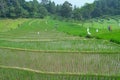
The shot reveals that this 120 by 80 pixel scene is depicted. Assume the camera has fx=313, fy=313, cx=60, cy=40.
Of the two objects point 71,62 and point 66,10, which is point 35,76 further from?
point 66,10

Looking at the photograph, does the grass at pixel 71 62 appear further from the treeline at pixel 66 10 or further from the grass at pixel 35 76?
the treeline at pixel 66 10

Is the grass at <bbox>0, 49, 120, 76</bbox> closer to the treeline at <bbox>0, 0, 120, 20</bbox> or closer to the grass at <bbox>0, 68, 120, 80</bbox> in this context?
the grass at <bbox>0, 68, 120, 80</bbox>

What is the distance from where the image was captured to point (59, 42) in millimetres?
11578

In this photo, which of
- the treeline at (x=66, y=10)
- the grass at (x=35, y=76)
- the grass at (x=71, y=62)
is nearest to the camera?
the grass at (x=35, y=76)

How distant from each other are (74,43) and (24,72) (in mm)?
5269

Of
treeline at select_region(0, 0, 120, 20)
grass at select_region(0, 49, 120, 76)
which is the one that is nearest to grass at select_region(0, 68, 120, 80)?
grass at select_region(0, 49, 120, 76)

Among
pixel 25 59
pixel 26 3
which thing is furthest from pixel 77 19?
pixel 25 59

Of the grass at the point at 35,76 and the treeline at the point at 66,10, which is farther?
the treeline at the point at 66,10

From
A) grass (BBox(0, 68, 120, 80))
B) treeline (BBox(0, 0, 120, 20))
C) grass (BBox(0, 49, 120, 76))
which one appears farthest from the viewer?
treeline (BBox(0, 0, 120, 20))

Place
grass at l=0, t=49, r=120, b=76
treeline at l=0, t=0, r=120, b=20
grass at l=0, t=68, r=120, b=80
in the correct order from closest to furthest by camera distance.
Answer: grass at l=0, t=68, r=120, b=80
grass at l=0, t=49, r=120, b=76
treeline at l=0, t=0, r=120, b=20

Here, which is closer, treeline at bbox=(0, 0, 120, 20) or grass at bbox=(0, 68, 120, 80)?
grass at bbox=(0, 68, 120, 80)

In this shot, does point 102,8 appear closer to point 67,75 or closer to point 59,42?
point 59,42

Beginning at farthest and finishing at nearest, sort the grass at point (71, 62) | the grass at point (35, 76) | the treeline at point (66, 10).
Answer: the treeline at point (66, 10), the grass at point (71, 62), the grass at point (35, 76)

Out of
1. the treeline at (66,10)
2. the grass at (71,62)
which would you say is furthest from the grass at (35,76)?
the treeline at (66,10)
